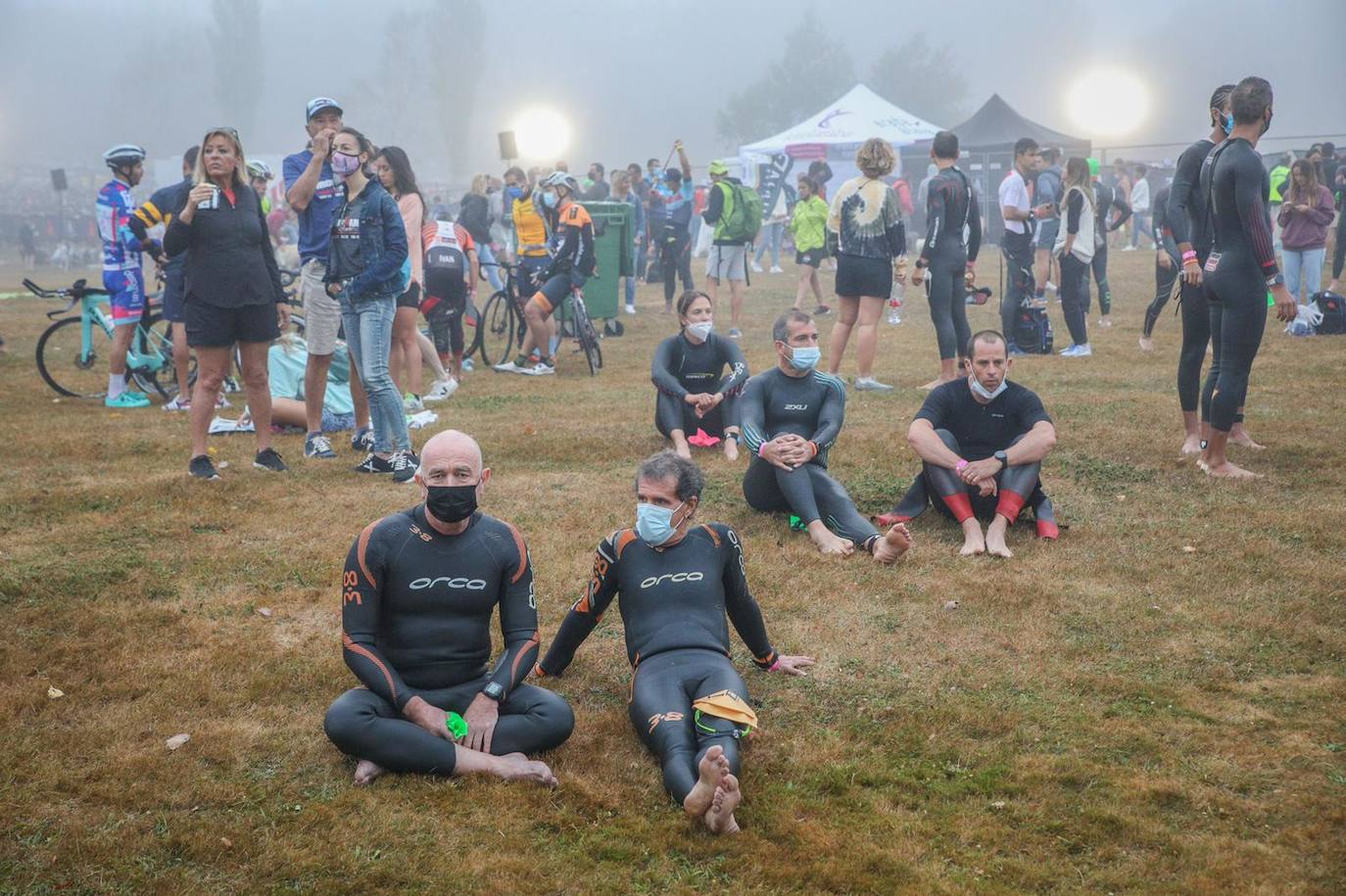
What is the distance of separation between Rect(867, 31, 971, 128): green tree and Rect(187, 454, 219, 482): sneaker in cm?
8600

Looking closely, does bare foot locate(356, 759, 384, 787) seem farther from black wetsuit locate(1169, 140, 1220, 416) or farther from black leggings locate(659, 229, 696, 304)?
black leggings locate(659, 229, 696, 304)

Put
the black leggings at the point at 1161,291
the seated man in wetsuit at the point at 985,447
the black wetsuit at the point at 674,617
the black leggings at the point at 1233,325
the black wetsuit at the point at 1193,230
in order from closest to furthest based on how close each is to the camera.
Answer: the black wetsuit at the point at 674,617 < the seated man in wetsuit at the point at 985,447 < the black leggings at the point at 1233,325 < the black wetsuit at the point at 1193,230 < the black leggings at the point at 1161,291

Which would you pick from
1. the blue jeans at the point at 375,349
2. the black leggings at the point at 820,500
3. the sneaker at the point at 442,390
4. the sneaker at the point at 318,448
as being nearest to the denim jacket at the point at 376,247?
the blue jeans at the point at 375,349

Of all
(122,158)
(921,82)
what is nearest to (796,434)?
(122,158)

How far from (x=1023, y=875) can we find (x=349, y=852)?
7.23 ft

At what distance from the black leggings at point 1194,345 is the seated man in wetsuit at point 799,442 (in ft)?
8.89

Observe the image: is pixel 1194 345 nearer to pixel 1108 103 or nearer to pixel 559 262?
pixel 559 262

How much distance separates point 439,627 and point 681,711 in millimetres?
1021

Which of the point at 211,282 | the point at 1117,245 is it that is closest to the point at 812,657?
the point at 211,282

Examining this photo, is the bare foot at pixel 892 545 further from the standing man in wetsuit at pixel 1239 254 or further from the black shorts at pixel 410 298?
the black shorts at pixel 410 298

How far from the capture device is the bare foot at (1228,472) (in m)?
8.17

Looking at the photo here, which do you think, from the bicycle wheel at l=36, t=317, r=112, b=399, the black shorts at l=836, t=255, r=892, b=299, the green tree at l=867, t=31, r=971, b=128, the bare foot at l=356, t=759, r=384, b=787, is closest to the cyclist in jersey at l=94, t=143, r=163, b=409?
A: the bicycle wheel at l=36, t=317, r=112, b=399

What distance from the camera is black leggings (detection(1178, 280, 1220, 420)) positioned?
8.33 m

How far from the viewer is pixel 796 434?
25.1ft
